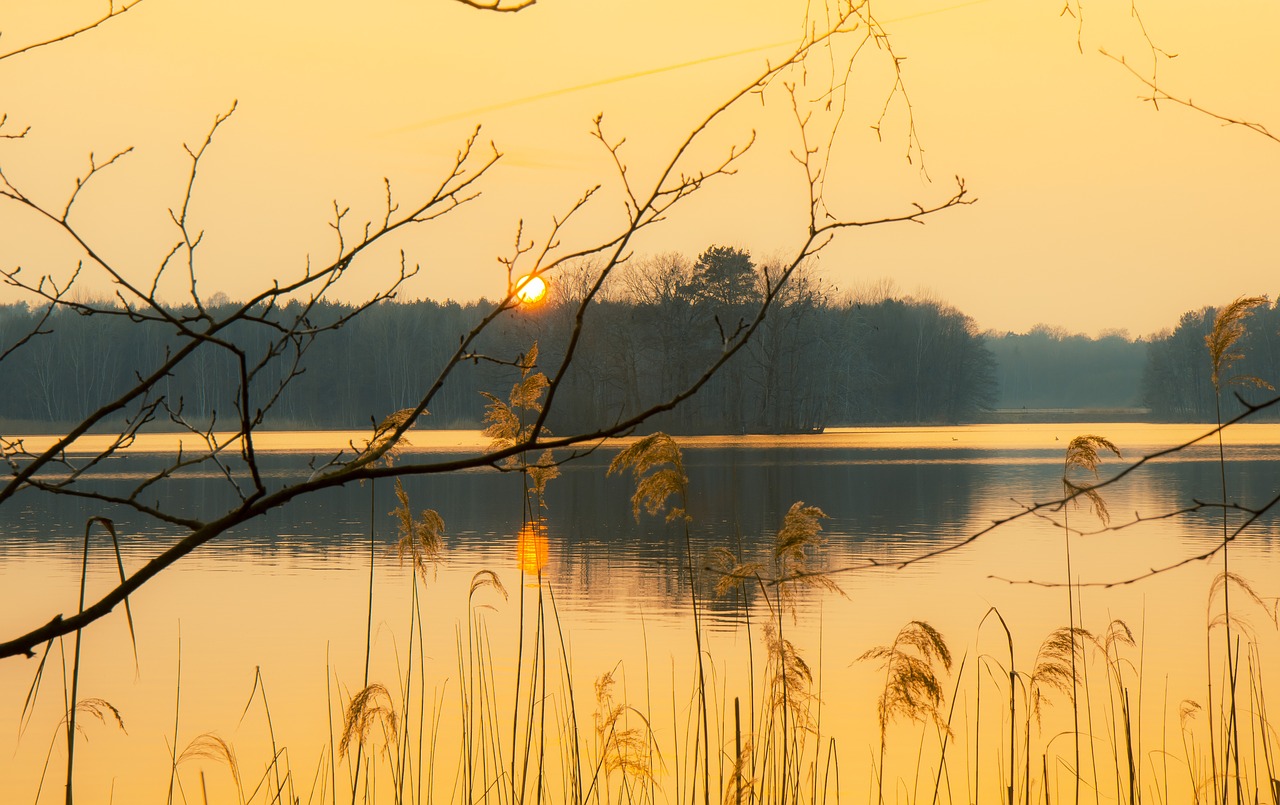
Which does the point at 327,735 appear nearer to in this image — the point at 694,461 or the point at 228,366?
the point at 694,461

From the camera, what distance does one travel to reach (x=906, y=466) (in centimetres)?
3291

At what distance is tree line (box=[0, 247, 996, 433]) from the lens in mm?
50500

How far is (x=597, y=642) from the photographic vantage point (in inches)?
386

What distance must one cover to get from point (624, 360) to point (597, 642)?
40.5 m

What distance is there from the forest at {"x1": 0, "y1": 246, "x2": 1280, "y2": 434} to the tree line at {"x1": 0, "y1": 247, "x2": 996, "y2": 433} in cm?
12

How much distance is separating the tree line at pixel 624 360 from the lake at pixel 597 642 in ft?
73.2

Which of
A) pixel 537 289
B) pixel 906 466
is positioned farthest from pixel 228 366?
pixel 537 289

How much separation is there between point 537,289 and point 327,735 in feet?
20.3

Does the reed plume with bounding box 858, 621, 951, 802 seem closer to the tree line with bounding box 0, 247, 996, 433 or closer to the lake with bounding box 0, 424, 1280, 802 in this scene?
the lake with bounding box 0, 424, 1280, 802

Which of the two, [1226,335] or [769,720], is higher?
[1226,335]

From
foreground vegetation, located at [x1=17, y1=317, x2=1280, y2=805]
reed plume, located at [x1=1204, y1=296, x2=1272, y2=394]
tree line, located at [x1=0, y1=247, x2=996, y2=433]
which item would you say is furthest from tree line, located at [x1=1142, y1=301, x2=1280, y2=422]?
reed plume, located at [x1=1204, y1=296, x2=1272, y2=394]

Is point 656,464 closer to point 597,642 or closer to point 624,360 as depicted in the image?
point 597,642

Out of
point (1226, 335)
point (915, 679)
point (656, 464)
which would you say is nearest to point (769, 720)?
point (915, 679)

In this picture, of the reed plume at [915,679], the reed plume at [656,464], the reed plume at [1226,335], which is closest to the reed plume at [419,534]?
the reed plume at [656,464]
